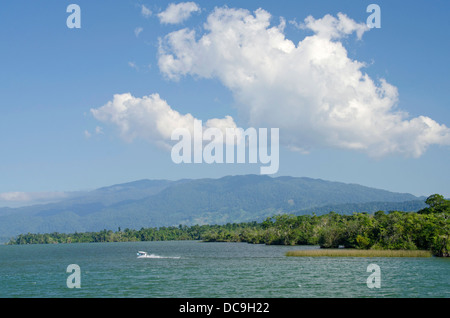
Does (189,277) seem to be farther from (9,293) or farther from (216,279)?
(9,293)

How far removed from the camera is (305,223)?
147 m

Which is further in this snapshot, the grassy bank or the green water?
the grassy bank

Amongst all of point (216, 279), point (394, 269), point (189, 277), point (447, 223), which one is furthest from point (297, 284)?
point (447, 223)

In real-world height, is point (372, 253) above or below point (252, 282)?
above

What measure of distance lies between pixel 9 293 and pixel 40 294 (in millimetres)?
4278

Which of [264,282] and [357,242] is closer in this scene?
[264,282]

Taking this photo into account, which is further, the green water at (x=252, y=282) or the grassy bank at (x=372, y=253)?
the grassy bank at (x=372, y=253)

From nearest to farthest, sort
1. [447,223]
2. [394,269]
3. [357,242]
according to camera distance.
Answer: [394,269] → [447,223] → [357,242]

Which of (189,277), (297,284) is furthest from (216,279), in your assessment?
(297,284)

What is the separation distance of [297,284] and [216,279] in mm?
9795

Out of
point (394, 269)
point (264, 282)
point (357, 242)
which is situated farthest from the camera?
point (357, 242)

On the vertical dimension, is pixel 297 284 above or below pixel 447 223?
below

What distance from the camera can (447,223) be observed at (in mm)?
77438
